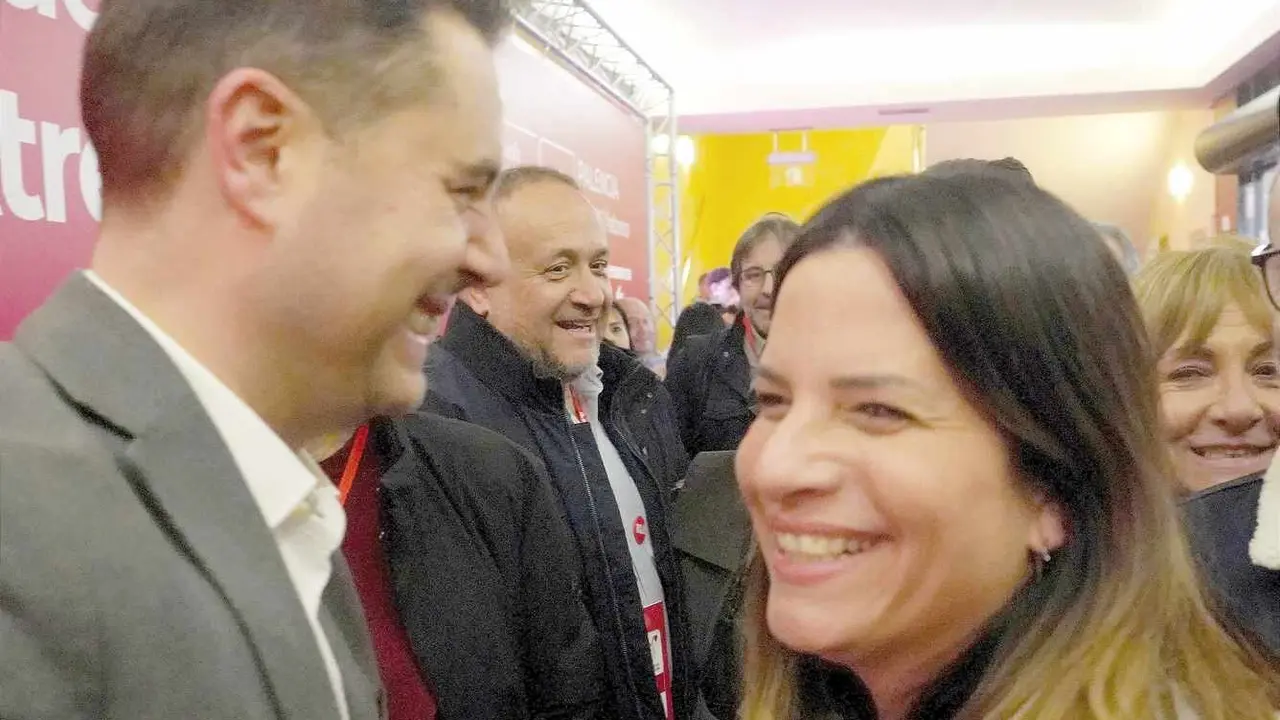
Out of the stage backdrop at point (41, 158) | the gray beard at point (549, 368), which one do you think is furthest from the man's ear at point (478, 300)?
the stage backdrop at point (41, 158)

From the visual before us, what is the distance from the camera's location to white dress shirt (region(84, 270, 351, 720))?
2.44ft

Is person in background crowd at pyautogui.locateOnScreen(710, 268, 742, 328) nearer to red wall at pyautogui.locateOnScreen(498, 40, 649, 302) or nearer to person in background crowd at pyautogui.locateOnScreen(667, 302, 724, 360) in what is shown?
red wall at pyautogui.locateOnScreen(498, 40, 649, 302)

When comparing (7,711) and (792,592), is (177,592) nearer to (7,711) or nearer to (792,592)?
(7,711)

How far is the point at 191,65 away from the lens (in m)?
0.76

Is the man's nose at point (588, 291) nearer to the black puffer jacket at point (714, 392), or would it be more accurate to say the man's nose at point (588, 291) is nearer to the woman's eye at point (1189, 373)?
the black puffer jacket at point (714, 392)

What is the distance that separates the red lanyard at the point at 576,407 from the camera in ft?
7.23

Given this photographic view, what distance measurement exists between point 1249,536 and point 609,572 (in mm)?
1132

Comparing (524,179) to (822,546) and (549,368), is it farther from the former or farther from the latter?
(822,546)

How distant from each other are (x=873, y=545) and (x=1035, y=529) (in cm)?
18

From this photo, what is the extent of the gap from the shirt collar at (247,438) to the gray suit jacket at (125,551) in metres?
0.02

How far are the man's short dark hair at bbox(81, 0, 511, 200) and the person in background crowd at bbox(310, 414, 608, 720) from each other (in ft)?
1.98

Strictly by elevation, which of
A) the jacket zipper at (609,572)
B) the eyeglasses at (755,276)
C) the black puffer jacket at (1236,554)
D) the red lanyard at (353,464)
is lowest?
the jacket zipper at (609,572)

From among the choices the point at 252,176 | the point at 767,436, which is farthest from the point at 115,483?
the point at 767,436

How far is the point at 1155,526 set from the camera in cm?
103
